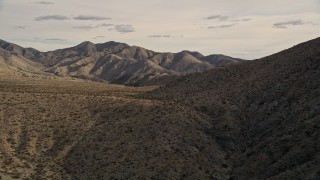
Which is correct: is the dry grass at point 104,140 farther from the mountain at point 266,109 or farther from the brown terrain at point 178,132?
the mountain at point 266,109

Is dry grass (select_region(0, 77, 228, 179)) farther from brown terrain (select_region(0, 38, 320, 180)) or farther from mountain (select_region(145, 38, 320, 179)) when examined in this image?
mountain (select_region(145, 38, 320, 179))

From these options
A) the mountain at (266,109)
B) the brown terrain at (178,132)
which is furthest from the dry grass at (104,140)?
the mountain at (266,109)

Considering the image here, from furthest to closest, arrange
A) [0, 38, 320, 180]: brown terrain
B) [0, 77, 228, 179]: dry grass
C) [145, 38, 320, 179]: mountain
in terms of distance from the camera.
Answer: [0, 77, 228, 179]: dry grass → [0, 38, 320, 180]: brown terrain → [145, 38, 320, 179]: mountain

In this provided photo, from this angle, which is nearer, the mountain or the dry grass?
the mountain

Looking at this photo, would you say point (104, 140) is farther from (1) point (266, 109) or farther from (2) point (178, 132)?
(1) point (266, 109)

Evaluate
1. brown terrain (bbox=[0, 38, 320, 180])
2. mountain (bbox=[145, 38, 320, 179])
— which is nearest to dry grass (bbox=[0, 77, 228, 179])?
brown terrain (bbox=[0, 38, 320, 180])

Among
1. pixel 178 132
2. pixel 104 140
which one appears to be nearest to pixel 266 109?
pixel 178 132
